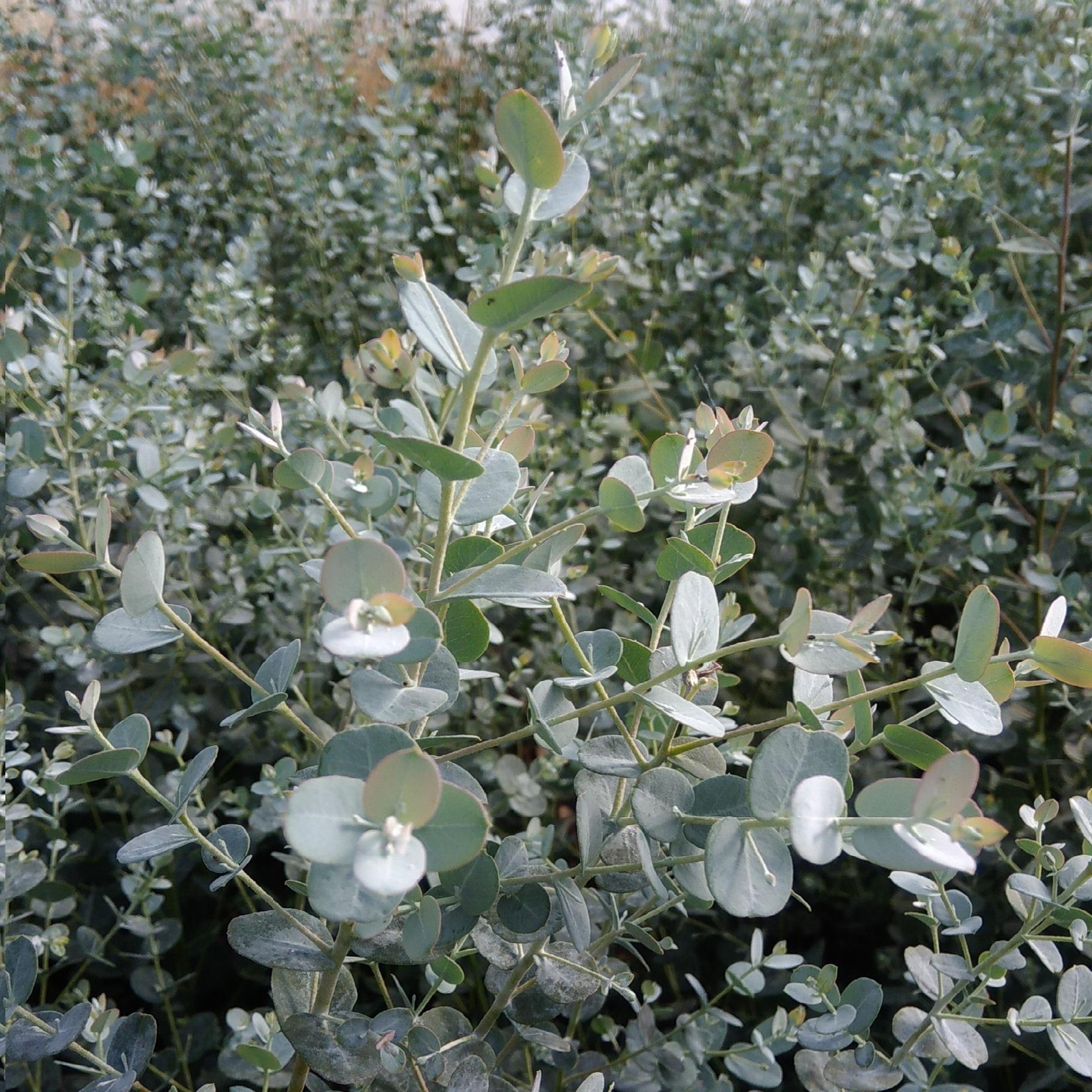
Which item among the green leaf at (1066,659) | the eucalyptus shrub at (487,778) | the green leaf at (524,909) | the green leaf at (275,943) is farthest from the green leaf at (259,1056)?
the green leaf at (1066,659)

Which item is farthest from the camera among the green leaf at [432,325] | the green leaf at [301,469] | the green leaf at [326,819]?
the green leaf at [301,469]

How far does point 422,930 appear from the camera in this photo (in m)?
0.52

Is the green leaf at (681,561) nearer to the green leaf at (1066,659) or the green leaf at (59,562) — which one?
the green leaf at (1066,659)

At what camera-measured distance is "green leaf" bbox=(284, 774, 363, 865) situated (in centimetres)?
37

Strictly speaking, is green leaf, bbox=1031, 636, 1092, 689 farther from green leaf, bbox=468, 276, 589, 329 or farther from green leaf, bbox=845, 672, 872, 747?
green leaf, bbox=468, 276, 589, 329

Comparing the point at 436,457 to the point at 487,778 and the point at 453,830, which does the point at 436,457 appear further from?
the point at 487,778

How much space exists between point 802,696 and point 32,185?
5.60ft

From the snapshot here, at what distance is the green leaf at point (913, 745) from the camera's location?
20.1 inches

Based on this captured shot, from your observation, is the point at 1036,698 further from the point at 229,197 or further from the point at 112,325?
the point at 229,197

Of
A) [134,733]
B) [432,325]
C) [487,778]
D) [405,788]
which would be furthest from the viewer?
[487,778]

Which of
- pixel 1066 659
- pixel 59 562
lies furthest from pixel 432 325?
pixel 1066 659

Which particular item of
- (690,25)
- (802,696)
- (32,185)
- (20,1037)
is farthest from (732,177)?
(20,1037)

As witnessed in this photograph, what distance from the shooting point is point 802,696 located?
1.84 ft

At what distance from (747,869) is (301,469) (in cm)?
33
